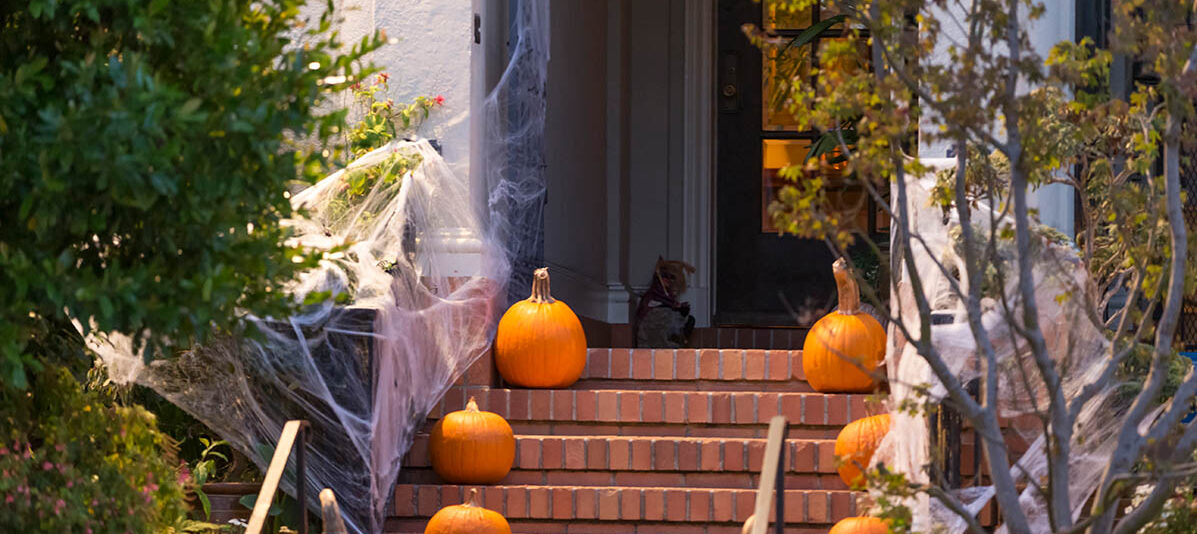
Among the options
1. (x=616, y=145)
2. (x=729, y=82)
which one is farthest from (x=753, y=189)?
(x=616, y=145)

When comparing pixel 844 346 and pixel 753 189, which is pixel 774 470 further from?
pixel 753 189

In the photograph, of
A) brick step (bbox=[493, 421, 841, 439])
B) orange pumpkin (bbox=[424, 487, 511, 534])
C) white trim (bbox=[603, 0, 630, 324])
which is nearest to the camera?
orange pumpkin (bbox=[424, 487, 511, 534])

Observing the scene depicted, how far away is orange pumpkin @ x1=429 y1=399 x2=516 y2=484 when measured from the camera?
235 inches

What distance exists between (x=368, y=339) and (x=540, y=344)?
0.95m

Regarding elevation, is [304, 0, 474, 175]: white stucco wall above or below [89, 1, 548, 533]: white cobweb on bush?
above

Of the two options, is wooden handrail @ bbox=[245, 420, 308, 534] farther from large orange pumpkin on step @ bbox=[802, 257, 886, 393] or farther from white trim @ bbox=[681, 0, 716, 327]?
white trim @ bbox=[681, 0, 716, 327]

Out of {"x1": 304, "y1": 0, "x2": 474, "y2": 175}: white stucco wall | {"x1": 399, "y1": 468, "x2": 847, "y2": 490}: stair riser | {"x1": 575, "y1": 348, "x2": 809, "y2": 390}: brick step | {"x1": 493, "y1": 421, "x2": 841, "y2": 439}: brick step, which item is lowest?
{"x1": 399, "y1": 468, "x2": 847, "y2": 490}: stair riser

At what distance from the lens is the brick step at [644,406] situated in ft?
20.7

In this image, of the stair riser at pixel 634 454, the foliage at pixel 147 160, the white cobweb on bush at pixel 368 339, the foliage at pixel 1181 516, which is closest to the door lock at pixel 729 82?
the white cobweb on bush at pixel 368 339

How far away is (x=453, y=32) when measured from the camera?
6.60 metres

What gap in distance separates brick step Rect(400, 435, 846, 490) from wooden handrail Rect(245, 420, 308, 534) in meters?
1.26

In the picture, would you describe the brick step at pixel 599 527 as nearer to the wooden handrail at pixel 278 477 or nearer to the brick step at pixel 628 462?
the brick step at pixel 628 462

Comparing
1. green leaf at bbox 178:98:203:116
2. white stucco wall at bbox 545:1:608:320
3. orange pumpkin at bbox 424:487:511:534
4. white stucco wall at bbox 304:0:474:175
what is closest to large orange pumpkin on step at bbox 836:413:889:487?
orange pumpkin at bbox 424:487:511:534

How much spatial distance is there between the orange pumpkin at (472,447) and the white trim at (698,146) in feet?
10.8
